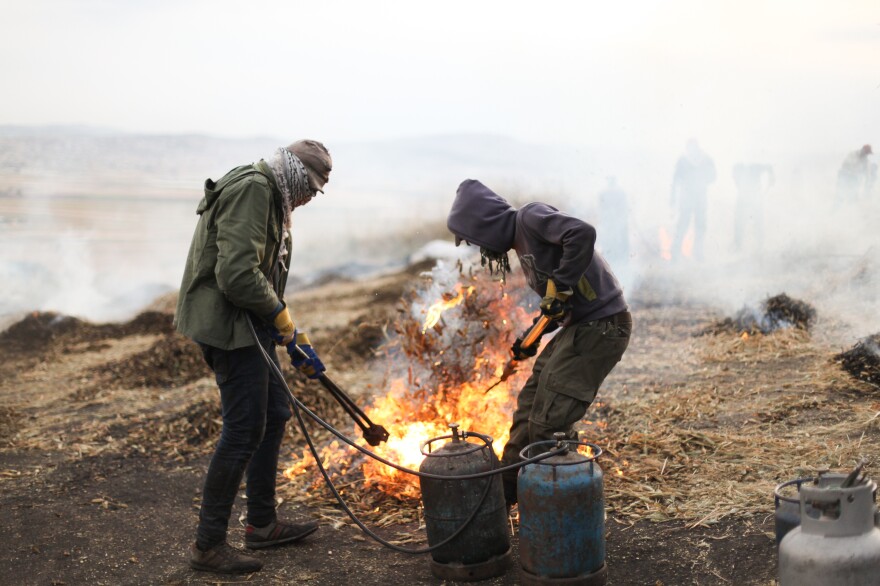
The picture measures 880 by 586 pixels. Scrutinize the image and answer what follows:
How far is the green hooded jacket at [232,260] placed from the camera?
425 cm

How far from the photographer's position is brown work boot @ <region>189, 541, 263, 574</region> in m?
4.55

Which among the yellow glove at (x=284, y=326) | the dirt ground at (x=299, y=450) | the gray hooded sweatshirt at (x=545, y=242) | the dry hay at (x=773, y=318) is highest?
the gray hooded sweatshirt at (x=545, y=242)

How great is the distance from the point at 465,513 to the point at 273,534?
1.29 meters

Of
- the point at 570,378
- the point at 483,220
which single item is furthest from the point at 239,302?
the point at 570,378

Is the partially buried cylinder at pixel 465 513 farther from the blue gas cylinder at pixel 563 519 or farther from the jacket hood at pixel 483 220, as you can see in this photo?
the jacket hood at pixel 483 220

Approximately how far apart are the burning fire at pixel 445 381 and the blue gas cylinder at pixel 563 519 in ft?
4.97

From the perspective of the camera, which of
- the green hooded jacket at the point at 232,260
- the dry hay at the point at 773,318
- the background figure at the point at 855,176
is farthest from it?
the background figure at the point at 855,176

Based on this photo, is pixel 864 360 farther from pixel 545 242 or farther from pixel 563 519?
pixel 563 519

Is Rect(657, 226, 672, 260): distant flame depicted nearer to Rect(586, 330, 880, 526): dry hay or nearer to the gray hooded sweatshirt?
Rect(586, 330, 880, 526): dry hay

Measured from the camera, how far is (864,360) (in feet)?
23.8

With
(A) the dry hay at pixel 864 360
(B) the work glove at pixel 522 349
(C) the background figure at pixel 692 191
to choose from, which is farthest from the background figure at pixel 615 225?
(B) the work glove at pixel 522 349

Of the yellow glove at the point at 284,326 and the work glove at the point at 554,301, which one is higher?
the work glove at the point at 554,301

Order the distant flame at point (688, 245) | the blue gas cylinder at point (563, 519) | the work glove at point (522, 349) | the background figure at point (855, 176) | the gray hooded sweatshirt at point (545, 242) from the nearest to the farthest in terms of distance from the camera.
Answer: the blue gas cylinder at point (563, 519) < the gray hooded sweatshirt at point (545, 242) < the work glove at point (522, 349) < the background figure at point (855, 176) < the distant flame at point (688, 245)

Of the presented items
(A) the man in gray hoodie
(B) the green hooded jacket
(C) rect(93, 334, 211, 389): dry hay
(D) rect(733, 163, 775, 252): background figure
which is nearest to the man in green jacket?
(B) the green hooded jacket
